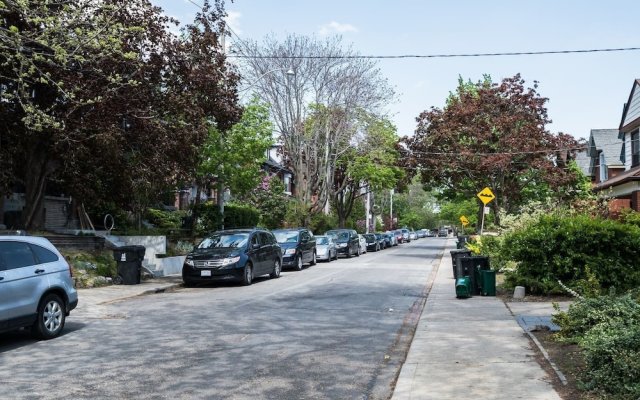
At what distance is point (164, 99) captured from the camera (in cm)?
1888

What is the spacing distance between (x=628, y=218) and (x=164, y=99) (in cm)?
1411

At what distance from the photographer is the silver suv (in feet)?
28.2

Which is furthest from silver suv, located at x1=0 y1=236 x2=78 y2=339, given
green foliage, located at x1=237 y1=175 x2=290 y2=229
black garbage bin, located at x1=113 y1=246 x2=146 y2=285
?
green foliage, located at x1=237 y1=175 x2=290 y2=229

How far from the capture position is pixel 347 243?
1412 inches

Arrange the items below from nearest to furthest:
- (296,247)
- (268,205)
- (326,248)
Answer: (296,247) < (326,248) < (268,205)

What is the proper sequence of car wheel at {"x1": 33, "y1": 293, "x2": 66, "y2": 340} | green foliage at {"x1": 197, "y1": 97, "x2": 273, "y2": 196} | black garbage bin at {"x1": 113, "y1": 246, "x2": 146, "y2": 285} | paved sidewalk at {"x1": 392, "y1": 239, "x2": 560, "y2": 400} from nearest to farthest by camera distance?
1. paved sidewalk at {"x1": 392, "y1": 239, "x2": 560, "y2": 400}
2. car wheel at {"x1": 33, "y1": 293, "x2": 66, "y2": 340}
3. black garbage bin at {"x1": 113, "y1": 246, "x2": 146, "y2": 285}
4. green foliage at {"x1": 197, "y1": 97, "x2": 273, "y2": 196}

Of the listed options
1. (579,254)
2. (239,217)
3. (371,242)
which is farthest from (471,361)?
(371,242)

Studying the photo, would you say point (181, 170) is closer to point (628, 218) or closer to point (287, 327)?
point (287, 327)

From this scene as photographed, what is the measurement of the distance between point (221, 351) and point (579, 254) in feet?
30.2

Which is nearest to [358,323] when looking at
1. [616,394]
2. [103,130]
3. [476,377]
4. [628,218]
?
[476,377]

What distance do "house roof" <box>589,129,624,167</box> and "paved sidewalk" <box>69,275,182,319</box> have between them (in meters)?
31.3

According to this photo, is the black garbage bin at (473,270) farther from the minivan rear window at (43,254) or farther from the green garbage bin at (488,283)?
the minivan rear window at (43,254)

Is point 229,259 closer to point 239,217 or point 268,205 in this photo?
point 239,217

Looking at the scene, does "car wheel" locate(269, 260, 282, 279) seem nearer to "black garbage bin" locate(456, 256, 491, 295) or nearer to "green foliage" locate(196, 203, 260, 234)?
"green foliage" locate(196, 203, 260, 234)
